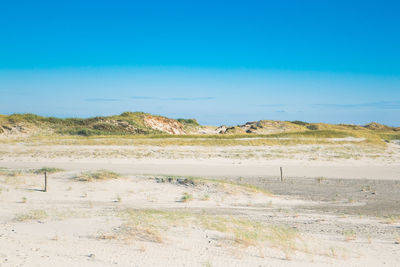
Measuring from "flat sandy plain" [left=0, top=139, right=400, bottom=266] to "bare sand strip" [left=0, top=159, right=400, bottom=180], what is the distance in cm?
7

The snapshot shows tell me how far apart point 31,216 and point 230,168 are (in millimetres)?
16291

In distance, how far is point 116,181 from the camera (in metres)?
17.3

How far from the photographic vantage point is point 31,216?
991 cm

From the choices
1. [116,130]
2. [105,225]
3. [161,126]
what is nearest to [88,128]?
[116,130]

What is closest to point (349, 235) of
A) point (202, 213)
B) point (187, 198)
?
point (202, 213)

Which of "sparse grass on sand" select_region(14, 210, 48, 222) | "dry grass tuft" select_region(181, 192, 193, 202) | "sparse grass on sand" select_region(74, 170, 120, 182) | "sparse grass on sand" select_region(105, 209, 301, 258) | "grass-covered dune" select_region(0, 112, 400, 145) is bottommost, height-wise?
"dry grass tuft" select_region(181, 192, 193, 202)

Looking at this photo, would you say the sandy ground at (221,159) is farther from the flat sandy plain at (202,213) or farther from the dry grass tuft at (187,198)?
the dry grass tuft at (187,198)

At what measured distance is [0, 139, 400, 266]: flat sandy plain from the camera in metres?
7.29

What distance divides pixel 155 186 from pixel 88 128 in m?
36.2

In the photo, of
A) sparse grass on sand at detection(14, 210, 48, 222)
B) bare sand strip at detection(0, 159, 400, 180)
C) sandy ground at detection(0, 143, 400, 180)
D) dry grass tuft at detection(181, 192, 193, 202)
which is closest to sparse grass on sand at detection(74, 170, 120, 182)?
bare sand strip at detection(0, 159, 400, 180)

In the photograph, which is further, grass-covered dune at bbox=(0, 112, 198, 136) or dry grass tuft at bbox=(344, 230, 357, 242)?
grass-covered dune at bbox=(0, 112, 198, 136)

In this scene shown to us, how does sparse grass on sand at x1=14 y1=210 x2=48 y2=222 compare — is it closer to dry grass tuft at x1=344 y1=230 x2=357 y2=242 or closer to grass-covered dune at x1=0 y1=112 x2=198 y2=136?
dry grass tuft at x1=344 y1=230 x2=357 y2=242

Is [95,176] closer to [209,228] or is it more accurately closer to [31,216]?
[31,216]

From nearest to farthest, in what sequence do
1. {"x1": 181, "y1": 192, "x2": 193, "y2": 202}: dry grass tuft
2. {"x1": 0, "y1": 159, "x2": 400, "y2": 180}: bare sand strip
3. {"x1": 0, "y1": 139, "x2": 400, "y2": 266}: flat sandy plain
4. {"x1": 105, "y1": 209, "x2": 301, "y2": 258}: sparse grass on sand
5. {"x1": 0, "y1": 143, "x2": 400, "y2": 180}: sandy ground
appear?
{"x1": 0, "y1": 139, "x2": 400, "y2": 266}: flat sandy plain < {"x1": 105, "y1": 209, "x2": 301, "y2": 258}: sparse grass on sand < {"x1": 181, "y1": 192, "x2": 193, "y2": 202}: dry grass tuft < {"x1": 0, "y1": 159, "x2": 400, "y2": 180}: bare sand strip < {"x1": 0, "y1": 143, "x2": 400, "y2": 180}: sandy ground
